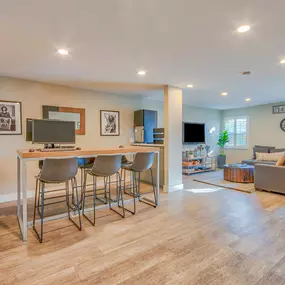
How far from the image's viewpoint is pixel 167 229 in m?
2.82

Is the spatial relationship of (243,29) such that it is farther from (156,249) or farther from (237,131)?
(237,131)

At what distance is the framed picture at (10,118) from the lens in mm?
3988

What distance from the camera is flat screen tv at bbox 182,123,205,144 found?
24.7 feet

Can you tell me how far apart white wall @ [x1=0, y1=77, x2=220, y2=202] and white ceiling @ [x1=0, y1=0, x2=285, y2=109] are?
1.16 feet

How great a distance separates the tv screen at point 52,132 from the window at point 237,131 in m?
7.24

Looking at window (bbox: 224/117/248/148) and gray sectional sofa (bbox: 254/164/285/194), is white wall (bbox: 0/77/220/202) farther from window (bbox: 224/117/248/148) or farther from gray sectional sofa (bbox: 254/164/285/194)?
window (bbox: 224/117/248/148)

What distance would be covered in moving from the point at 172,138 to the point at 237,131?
15.9 ft

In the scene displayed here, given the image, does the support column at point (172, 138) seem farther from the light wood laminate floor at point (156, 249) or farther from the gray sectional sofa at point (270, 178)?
the gray sectional sofa at point (270, 178)

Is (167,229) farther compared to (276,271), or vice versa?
(167,229)

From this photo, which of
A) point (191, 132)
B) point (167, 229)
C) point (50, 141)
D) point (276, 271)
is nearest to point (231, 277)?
point (276, 271)

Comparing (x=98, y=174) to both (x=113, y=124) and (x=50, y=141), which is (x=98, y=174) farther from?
(x=113, y=124)

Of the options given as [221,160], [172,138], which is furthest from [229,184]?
[221,160]

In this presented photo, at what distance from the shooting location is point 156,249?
7.63ft

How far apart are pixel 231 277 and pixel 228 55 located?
2.75m
